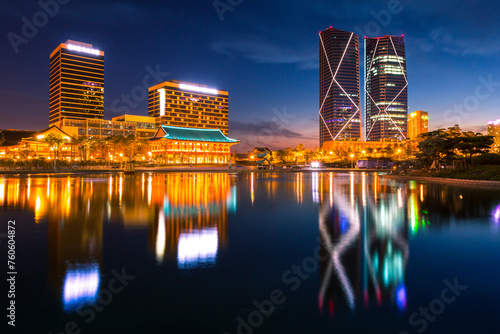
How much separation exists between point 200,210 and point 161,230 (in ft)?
12.1

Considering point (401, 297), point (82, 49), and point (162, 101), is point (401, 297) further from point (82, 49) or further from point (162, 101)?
point (82, 49)

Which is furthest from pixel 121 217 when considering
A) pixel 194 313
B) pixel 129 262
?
pixel 194 313

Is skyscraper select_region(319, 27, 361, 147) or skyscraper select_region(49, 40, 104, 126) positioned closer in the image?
skyscraper select_region(49, 40, 104, 126)

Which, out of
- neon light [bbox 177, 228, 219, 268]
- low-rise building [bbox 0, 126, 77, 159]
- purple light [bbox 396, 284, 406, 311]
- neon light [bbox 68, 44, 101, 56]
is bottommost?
purple light [bbox 396, 284, 406, 311]

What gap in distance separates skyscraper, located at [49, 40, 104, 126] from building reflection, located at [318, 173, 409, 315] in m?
153

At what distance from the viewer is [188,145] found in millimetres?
113750

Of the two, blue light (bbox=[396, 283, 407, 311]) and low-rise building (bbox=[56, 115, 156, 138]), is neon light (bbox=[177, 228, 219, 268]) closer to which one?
blue light (bbox=[396, 283, 407, 311])

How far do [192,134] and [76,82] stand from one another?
69.1 metres

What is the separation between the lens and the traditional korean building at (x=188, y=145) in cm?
10344

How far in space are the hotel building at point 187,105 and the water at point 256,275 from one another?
152710 millimetres

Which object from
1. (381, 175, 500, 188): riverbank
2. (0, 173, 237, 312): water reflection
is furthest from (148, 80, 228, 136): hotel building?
(0, 173, 237, 312): water reflection

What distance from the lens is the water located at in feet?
12.8

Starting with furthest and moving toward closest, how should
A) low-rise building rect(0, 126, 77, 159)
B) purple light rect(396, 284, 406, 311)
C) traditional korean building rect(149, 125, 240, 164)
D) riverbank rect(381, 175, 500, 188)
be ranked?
Answer: traditional korean building rect(149, 125, 240, 164) < low-rise building rect(0, 126, 77, 159) < riverbank rect(381, 175, 500, 188) < purple light rect(396, 284, 406, 311)

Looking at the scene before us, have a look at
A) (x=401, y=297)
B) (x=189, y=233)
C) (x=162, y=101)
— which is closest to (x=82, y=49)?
(x=162, y=101)
